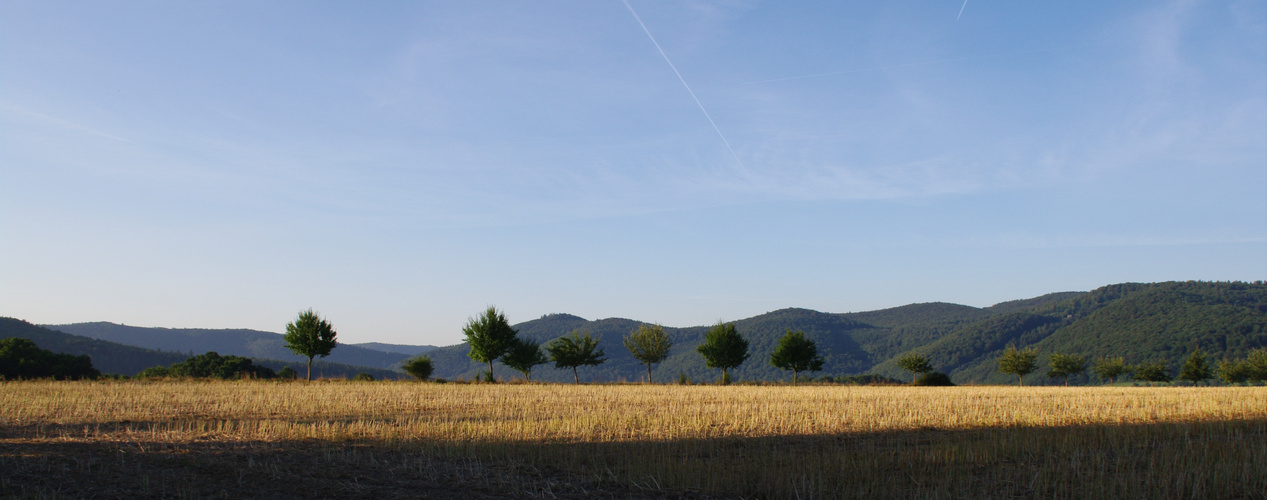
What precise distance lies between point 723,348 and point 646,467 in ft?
190

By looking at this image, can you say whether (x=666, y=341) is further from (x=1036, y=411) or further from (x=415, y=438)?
(x=415, y=438)

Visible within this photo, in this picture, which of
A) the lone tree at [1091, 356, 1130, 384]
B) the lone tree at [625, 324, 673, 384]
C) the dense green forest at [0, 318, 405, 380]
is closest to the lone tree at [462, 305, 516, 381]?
the lone tree at [625, 324, 673, 384]

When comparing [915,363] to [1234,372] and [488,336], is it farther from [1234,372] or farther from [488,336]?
[488,336]

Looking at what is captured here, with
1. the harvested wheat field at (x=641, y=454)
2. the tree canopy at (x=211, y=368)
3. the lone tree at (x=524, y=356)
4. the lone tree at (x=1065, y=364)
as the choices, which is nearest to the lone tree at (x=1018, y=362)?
the lone tree at (x=1065, y=364)

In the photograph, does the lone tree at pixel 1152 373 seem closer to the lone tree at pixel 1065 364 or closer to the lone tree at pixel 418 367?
the lone tree at pixel 1065 364

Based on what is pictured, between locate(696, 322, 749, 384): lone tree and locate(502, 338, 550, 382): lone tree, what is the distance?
54.6 ft

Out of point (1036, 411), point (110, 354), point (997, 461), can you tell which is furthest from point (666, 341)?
point (110, 354)

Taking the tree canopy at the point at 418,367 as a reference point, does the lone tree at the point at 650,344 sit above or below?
above

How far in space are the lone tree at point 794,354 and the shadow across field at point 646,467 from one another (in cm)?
5725

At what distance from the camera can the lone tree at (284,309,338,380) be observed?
5462 cm

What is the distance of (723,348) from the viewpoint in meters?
68.1

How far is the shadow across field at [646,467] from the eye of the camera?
9.65 metres

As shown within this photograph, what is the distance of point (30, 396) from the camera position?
2544 centimetres

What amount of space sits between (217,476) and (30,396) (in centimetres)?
2188
